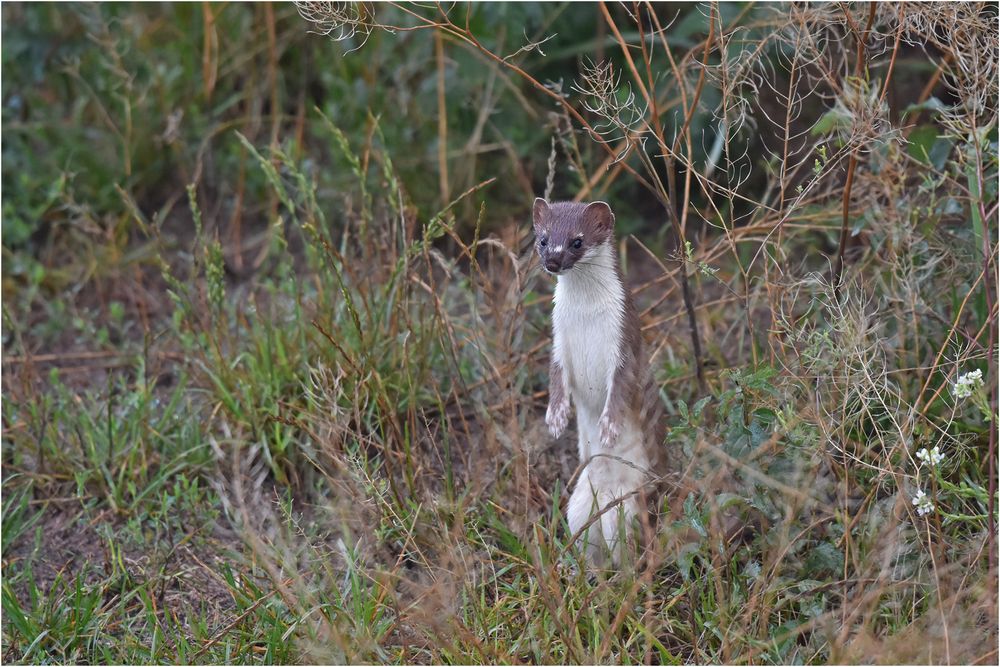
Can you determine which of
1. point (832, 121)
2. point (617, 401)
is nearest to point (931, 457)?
point (617, 401)

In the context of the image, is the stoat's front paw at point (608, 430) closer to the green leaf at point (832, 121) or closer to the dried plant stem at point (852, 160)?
the dried plant stem at point (852, 160)

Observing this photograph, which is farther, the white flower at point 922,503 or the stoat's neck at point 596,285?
the stoat's neck at point 596,285

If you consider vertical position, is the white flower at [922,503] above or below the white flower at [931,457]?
below

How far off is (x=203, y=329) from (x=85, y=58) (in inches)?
91.8

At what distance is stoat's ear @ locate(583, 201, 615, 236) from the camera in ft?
12.0

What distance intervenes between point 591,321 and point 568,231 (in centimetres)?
32

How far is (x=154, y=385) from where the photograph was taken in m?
4.80

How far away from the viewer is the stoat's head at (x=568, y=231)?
3592 millimetres

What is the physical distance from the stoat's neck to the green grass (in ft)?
0.74

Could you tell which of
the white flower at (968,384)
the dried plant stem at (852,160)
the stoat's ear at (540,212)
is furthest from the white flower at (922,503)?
the stoat's ear at (540,212)

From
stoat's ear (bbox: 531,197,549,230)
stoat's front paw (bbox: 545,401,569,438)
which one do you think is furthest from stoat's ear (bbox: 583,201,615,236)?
A: stoat's front paw (bbox: 545,401,569,438)

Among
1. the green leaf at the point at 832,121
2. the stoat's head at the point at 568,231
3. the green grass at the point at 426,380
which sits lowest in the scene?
the green grass at the point at 426,380

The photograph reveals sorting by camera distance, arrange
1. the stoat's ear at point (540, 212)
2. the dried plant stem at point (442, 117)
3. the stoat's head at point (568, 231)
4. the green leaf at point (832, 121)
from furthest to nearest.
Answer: the dried plant stem at point (442, 117), the green leaf at point (832, 121), the stoat's ear at point (540, 212), the stoat's head at point (568, 231)

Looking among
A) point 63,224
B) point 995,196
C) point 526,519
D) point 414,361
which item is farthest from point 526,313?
point 63,224
